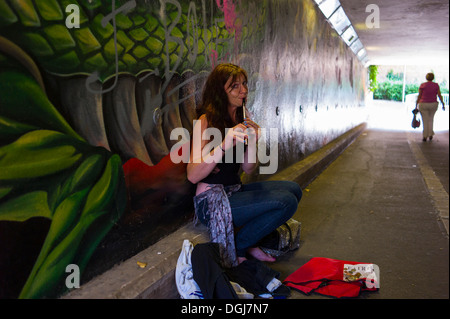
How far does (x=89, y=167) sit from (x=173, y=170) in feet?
2.89

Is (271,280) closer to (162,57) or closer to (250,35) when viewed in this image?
(162,57)

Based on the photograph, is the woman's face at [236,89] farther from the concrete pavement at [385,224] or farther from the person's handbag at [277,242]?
the concrete pavement at [385,224]

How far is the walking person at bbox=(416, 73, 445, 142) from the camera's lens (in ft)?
38.7

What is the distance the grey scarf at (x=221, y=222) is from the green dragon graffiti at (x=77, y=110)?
463 mm

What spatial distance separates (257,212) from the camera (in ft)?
9.47

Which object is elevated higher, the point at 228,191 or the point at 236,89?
the point at 236,89

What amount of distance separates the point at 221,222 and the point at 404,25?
32.9 feet

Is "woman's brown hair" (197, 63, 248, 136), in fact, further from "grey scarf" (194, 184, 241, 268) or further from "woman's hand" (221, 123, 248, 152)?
"grey scarf" (194, 184, 241, 268)

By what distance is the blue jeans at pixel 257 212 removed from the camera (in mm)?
2879

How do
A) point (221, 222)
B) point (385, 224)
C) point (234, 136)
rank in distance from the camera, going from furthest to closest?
1. point (385, 224)
2. point (221, 222)
3. point (234, 136)

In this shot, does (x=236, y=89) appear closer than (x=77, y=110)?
No

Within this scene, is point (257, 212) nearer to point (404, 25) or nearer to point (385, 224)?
point (385, 224)

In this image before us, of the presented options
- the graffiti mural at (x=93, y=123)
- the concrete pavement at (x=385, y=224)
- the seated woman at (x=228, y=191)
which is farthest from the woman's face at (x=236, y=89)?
the concrete pavement at (x=385, y=224)

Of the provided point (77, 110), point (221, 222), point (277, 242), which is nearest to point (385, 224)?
point (277, 242)
